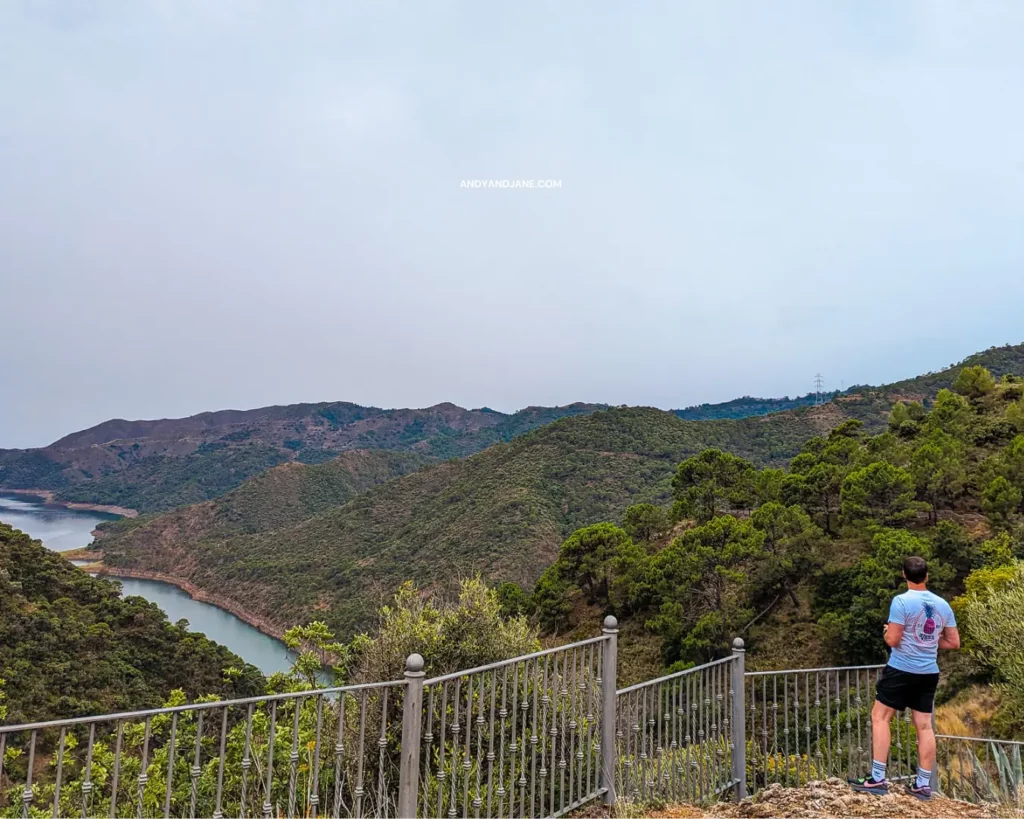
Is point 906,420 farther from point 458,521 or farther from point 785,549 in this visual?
point 458,521

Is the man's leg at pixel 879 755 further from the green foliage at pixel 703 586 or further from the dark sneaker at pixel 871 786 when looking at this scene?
the green foliage at pixel 703 586

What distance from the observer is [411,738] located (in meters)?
2.63

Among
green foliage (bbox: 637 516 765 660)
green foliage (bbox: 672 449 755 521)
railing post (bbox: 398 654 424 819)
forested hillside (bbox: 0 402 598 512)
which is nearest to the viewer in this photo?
railing post (bbox: 398 654 424 819)

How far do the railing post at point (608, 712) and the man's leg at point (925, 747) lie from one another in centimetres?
176

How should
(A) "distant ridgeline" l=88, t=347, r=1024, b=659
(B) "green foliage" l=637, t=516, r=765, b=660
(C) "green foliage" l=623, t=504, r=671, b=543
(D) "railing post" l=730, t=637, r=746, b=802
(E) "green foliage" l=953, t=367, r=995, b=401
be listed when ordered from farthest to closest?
(A) "distant ridgeline" l=88, t=347, r=1024, b=659
(E) "green foliage" l=953, t=367, r=995, b=401
(C) "green foliage" l=623, t=504, r=671, b=543
(B) "green foliage" l=637, t=516, r=765, b=660
(D) "railing post" l=730, t=637, r=746, b=802

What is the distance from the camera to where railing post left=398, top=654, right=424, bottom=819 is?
8.46 feet

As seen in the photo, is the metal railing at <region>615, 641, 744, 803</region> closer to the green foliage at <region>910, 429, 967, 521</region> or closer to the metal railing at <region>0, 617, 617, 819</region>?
the metal railing at <region>0, 617, 617, 819</region>

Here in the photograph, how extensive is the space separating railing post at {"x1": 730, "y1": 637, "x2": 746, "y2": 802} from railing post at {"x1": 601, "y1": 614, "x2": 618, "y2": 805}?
3.52 ft

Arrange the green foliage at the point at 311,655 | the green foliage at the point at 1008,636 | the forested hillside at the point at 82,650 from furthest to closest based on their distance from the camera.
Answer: the forested hillside at the point at 82,650 → the green foliage at the point at 311,655 → the green foliage at the point at 1008,636

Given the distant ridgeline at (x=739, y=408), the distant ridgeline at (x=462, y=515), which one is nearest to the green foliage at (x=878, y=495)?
the distant ridgeline at (x=462, y=515)

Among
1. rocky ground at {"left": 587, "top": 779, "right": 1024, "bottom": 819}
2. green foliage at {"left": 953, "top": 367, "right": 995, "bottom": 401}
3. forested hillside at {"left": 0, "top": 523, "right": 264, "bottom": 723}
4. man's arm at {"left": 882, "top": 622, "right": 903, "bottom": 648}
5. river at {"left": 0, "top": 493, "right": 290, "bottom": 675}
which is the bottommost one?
river at {"left": 0, "top": 493, "right": 290, "bottom": 675}

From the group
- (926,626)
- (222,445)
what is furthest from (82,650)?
(222,445)

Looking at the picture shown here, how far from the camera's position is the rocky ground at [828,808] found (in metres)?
3.22

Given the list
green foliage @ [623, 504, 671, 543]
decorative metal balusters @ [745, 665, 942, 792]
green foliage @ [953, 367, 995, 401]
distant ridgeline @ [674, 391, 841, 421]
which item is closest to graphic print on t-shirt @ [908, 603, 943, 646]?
decorative metal balusters @ [745, 665, 942, 792]
